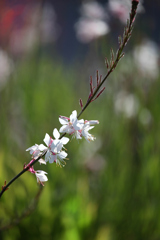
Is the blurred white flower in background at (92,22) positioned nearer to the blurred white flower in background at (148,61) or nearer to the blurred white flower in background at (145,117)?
the blurred white flower in background at (148,61)

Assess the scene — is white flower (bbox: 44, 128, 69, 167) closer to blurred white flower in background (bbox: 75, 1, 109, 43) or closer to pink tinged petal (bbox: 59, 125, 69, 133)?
pink tinged petal (bbox: 59, 125, 69, 133)

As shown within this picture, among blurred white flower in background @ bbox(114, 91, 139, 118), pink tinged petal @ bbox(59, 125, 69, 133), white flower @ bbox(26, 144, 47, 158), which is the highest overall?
blurred white flower in background @ bbox(114, 91, 139, 118)

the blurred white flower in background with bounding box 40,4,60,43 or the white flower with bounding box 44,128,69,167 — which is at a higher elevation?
the blurred white flower in background with bounding box 40,4,60,43

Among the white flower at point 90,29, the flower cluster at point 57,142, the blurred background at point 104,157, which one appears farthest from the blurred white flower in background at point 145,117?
the flower cluster at point 57,142

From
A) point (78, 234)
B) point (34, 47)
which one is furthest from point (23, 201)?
point (34, 47)

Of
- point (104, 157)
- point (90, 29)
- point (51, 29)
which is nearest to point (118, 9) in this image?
point (90, 29)

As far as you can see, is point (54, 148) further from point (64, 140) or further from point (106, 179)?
point (106, 179)

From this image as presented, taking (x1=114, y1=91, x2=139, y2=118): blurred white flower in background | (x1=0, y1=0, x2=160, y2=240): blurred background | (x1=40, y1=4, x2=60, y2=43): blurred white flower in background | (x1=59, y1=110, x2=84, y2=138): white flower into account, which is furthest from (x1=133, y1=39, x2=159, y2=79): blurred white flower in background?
(x1=59, y1=110, x2=84, y2=138): white flower

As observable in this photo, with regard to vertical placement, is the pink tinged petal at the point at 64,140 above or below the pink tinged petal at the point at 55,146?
above

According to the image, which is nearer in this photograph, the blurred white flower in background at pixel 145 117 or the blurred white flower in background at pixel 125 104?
the blurred white flower in background at pixel 145 117
